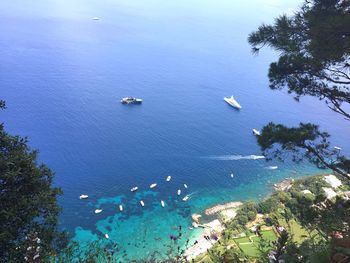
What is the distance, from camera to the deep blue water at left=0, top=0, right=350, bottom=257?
2583 centimetres

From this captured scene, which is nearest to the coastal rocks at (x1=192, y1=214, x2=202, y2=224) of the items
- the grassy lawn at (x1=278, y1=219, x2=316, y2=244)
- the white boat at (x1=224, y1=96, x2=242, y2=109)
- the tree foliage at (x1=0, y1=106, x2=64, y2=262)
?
the grassy lawn at (x1=278, y1=219, x2=316, y2=244)

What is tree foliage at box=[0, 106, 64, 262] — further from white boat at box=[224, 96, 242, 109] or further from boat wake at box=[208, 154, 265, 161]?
white boat at box=[224, 96, 242, 109]

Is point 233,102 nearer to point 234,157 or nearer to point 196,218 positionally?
point 234,157

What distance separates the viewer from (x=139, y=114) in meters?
38.8

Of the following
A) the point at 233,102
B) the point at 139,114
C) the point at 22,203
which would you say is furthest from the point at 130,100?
the point at 22,203

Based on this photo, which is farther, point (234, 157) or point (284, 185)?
A: point (234, 157)

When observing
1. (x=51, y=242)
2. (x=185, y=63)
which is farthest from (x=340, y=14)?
(x=185, y=63)

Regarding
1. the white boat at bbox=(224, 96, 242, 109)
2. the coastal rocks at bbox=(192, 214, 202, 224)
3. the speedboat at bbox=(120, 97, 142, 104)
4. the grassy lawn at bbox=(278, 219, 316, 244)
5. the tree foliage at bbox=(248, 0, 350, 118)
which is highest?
the tree foliage at bbox=(248, 0, 350, 118)

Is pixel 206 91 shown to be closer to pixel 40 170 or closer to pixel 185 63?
pixel 185 63

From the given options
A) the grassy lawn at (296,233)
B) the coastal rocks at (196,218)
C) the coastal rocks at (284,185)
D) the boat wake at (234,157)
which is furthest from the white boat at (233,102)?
the grassy lawn at (296,233)

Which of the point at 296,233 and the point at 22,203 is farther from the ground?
the point at 22,203

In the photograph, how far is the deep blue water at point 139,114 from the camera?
84.7 feet

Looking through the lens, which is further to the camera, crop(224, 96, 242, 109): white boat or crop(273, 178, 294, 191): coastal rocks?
crop(224, 96, 242, 109): white boat

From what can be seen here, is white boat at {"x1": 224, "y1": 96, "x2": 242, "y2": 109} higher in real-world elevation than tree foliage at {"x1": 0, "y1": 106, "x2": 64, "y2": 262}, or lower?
lower
